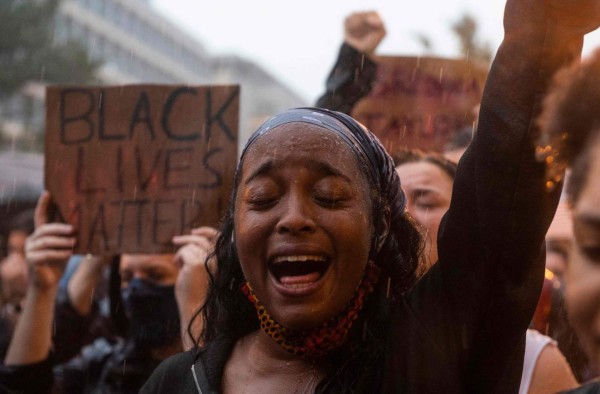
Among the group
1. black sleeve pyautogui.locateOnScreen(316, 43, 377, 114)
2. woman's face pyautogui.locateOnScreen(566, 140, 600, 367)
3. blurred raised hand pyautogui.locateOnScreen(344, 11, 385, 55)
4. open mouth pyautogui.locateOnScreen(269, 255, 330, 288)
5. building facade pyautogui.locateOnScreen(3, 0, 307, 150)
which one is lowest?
open mouth pyautogui.locateOnScreen(269, 255, 330, 288)

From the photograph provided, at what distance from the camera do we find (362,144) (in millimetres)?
1794

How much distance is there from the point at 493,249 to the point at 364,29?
202 cm

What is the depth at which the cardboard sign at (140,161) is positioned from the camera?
325cm

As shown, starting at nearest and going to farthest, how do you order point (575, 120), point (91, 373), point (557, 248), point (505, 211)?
1. point (575, 120)
2. point (505, 211)
3. point (91, 373)
4. point (557, 248)

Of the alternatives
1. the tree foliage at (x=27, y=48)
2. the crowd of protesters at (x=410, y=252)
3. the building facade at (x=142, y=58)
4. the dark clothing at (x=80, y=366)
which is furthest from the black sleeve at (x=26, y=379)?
the building facade at (x=142, y=58)

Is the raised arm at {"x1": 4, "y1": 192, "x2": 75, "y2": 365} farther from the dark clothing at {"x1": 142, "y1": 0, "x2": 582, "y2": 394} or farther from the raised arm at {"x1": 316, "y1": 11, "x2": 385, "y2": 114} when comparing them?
the dark clothing at {"x1": 142, "y1": 0, "x2": 582, "y2": 394}

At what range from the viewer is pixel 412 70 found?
385cm

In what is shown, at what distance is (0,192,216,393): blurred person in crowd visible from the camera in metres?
3.09

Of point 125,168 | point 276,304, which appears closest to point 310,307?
point 276,304

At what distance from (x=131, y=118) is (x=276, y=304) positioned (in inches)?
73.0

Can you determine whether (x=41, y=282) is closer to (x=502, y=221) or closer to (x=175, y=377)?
(x=175, y=377)

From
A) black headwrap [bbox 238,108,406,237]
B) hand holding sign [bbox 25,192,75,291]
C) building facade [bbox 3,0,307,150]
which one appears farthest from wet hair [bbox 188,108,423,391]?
building facade [bbox 3,0,307,150]

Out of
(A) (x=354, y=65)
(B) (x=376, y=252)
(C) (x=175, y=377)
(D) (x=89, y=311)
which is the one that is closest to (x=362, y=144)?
(B) (x=376, y=252)

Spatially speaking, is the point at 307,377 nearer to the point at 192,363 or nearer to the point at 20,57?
the point at 192,363
